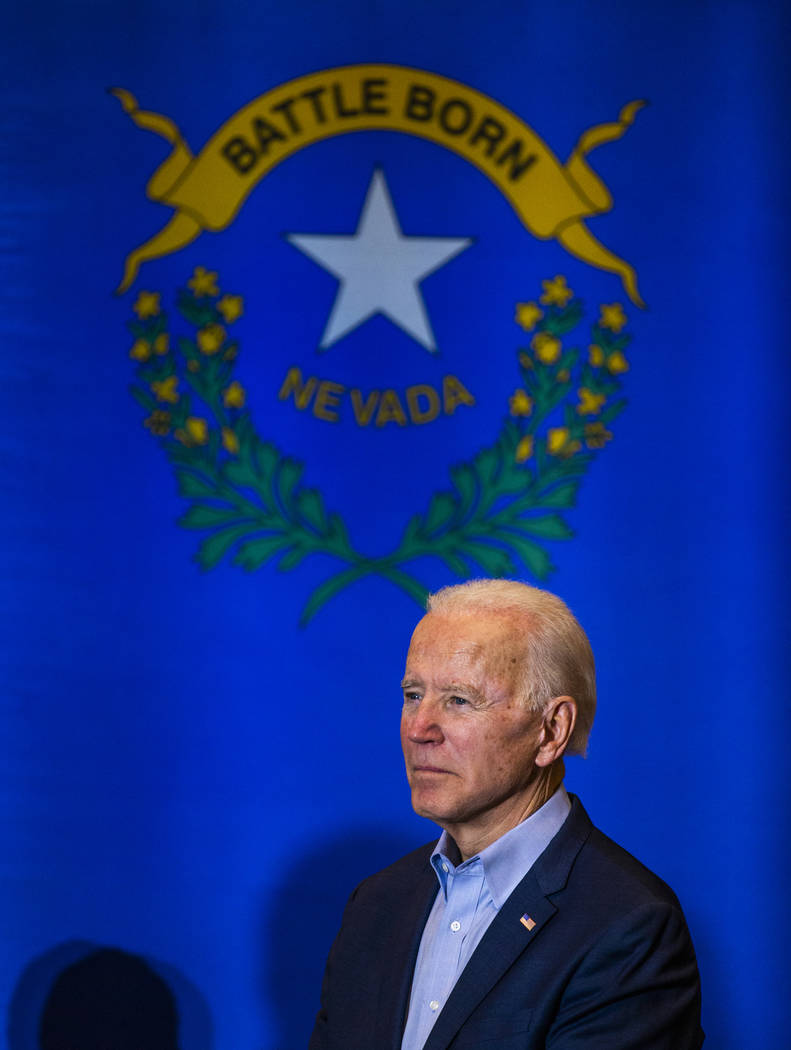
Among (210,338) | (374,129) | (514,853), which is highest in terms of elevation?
(374,129)

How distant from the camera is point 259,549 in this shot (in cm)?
290

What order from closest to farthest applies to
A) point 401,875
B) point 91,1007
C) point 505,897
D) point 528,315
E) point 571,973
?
point 571,973 → point 505,897 → point 401,875 → point 91,1007 → point 528,315

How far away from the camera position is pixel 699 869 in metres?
2.96

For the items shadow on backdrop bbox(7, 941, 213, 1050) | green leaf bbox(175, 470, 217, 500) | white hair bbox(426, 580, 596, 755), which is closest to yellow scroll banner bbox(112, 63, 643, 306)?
green leaf bbox(175, 470, 217, 500)

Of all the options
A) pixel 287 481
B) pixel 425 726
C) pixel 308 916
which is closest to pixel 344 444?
pixel 287 481

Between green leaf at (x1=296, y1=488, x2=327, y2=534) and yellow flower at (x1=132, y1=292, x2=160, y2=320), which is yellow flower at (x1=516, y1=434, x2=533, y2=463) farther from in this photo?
yellow flower at (x1=132, y1=292, x2=160, y2=320)

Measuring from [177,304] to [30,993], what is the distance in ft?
5.42

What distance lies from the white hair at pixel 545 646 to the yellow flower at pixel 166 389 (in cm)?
123

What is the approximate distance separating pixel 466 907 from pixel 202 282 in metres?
1.69

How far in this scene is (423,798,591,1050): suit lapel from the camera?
5.34 ft

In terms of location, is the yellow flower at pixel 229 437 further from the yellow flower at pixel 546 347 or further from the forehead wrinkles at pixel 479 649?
the forehead wrinkles at pixel 479 649

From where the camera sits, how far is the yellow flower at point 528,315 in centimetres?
294

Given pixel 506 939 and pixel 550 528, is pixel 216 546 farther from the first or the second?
pixel 506 939

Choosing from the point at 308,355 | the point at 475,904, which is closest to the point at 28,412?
the point at 308,355
